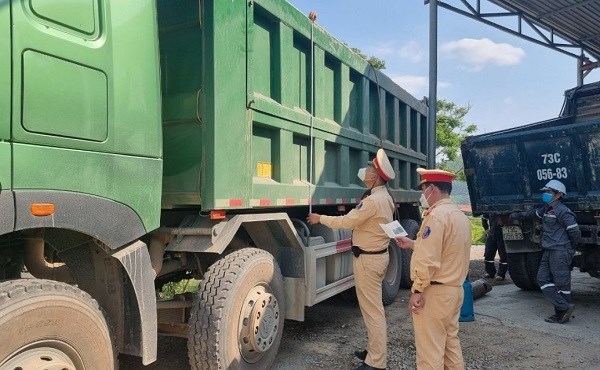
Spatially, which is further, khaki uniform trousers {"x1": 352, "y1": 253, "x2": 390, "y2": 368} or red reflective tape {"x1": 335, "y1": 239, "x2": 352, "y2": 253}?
red reflective tape {"x1": 335, "y1": 239, "x2": 352, "y2": 253}

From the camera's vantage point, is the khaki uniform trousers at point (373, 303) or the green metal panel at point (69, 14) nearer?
the green metal panel at point (69, 14)

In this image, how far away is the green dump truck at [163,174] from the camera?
1.92 meters

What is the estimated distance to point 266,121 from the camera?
339 centimetres

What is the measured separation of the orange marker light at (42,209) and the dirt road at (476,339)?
2205 mm

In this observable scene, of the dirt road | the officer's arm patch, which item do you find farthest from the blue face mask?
the officer's arm patch

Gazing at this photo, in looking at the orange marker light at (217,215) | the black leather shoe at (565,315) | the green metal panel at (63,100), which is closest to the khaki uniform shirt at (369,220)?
the orange marker light at (217,215)

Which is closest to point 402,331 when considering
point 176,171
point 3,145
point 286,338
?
point 286,338

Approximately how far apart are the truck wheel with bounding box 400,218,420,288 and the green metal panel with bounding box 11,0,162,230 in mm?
4397

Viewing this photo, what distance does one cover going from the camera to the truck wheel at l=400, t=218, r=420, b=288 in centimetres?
631

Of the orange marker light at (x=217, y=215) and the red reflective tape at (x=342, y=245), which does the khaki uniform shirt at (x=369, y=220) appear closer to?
the red reflective tape at (x=342, y=245)

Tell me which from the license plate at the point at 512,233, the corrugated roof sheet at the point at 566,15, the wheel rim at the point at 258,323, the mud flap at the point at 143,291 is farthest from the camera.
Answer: the corrugated roof sheet at the point at 566,15

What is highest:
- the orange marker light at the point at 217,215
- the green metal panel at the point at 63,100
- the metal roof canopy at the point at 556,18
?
the metal roof canopy at the point at 556,18

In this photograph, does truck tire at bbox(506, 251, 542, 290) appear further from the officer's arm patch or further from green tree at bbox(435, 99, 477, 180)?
green tree at bbox(435, 99, 477, 180)

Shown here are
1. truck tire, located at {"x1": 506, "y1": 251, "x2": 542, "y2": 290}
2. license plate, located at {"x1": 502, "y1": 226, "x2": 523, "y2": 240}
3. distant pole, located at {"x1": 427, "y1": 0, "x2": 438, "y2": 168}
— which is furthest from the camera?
distant pole, located at {"x1": 427, "y1": 0, "x2": 438, "y2": 168}
